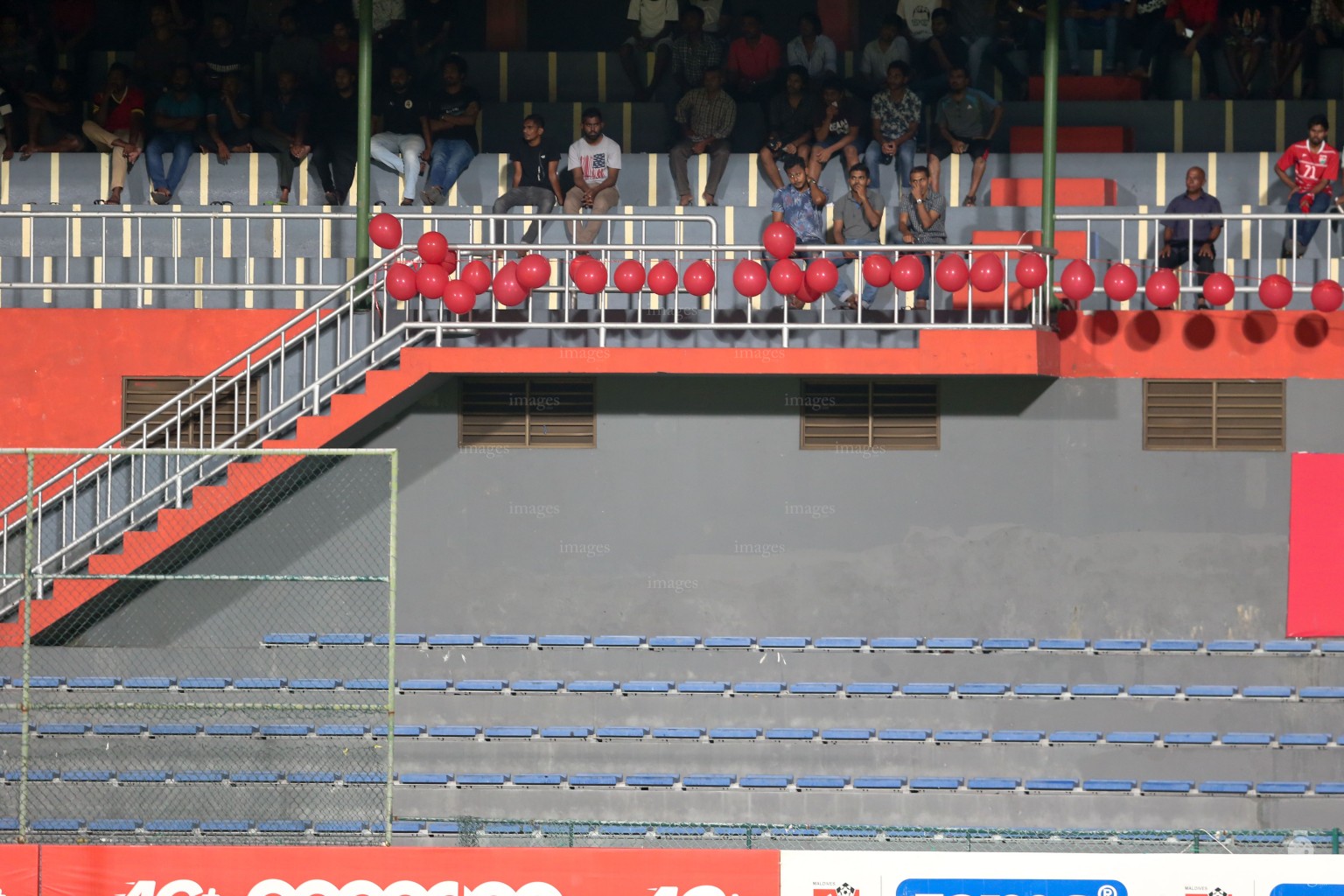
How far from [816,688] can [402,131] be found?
24.0 feet

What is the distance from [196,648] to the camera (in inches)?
717

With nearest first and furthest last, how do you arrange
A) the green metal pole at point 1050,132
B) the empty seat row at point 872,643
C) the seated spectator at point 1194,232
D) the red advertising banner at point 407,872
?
the red advertising banner at point 407,872, the green metal pole at point 1050,132, the empty seat row at point 872,643, the seated spectator at point 1194,232

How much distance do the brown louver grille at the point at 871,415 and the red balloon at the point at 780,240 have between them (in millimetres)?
1727

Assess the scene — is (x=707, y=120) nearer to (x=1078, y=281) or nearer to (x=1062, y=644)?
(x=1078, y=281)

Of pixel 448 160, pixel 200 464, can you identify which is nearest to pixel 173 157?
pixel 448 160

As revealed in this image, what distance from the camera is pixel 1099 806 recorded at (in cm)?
1773

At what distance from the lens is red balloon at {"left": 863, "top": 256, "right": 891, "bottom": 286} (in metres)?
16.9

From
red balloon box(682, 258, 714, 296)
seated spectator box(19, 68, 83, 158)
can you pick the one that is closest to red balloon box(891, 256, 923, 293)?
red balloon box(682, 258, 714, 296)

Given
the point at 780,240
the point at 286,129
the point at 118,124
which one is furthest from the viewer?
the point at 118,124

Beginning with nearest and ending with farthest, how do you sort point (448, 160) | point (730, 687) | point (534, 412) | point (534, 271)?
point (534, 271) → point (730, 687) → point (534, 412) → point (448, 160)

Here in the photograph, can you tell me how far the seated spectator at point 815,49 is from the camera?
21062 millimetres

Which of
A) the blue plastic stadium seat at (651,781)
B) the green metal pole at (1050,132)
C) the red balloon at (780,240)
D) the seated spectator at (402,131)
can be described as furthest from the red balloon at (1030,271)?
the seated spectator at (402,131)

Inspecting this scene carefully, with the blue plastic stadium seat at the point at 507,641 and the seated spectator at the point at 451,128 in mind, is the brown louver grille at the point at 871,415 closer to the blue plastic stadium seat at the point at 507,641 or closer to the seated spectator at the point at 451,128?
the blue plastic stadium seat at the point at 507,641

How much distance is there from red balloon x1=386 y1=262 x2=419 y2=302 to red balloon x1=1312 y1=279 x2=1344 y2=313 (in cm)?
821
